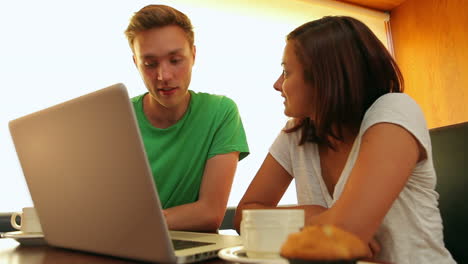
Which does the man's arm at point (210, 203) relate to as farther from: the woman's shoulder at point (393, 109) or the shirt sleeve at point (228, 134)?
the woman's shoulder at point (393, 109)

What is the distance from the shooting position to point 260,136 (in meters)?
2.79

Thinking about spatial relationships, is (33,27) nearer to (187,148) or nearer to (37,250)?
(187,148)

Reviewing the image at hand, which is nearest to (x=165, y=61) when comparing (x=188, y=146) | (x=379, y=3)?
(x=188, y=146)

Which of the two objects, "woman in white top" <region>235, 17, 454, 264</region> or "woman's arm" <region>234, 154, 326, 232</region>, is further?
"woman's arm" <region>234, 154, 326, 232</region>

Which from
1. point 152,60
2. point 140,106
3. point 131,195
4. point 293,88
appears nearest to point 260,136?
point 140,106

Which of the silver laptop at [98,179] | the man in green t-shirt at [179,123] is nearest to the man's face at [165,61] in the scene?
the man in green t-shirt at [179,123]

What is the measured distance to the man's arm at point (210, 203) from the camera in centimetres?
121

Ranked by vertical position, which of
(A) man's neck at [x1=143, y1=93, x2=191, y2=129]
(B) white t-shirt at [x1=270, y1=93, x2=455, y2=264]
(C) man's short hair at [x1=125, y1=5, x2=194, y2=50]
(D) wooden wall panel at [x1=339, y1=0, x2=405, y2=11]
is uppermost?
(D) wooden wall panel at [x1=339, y1=0, x2=405, y2=11]

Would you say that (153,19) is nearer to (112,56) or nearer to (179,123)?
(179,123)

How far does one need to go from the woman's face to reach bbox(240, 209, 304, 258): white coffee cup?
21.1 inches

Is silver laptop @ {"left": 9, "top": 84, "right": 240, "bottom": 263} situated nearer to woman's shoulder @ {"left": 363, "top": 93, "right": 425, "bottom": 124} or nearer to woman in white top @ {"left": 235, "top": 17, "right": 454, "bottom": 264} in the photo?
woman in white top @ {"left": 235, "top": 17, "right": 454, "bottom": 264}

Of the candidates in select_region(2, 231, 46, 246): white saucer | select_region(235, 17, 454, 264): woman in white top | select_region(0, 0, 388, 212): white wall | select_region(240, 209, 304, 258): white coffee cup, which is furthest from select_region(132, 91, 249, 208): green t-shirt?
select_region(240, 209, 304, 258): white coffee cup

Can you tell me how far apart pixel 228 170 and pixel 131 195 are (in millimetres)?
805

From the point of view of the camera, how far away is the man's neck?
5.05ft
